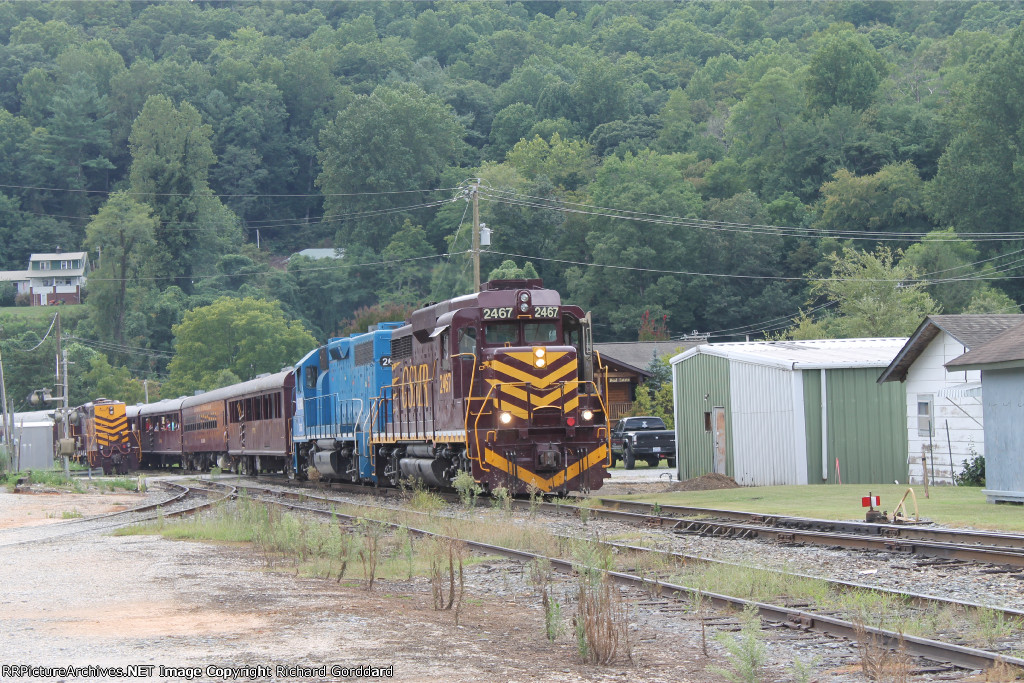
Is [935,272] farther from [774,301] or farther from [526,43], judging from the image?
[526,43]

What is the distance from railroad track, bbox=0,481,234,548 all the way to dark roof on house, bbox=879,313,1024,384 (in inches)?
621

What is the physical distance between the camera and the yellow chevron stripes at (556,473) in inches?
807

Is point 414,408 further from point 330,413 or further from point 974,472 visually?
point 974,472

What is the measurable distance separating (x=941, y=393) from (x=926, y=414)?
0.81 m

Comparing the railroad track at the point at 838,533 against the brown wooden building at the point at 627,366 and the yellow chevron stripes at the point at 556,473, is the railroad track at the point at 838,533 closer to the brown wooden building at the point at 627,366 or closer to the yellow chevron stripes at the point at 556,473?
the yellow chevron stripes at the point at 556,473

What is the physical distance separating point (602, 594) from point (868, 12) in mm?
148578

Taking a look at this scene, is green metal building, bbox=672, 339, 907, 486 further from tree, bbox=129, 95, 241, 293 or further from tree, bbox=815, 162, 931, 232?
tree, bbox=129, 95, 241, 293

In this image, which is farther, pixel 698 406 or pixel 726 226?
pixel 726 226

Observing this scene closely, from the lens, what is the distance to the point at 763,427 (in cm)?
2958

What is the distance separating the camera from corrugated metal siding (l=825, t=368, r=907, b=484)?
2838cm

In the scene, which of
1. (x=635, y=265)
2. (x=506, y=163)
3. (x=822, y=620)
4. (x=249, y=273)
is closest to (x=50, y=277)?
(x=249, y=273)

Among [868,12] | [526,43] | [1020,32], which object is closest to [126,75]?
[526,43]

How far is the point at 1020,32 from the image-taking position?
82.6 meters

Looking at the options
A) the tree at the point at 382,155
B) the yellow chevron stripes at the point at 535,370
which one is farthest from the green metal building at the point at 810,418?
the tree at the point at 382,155
